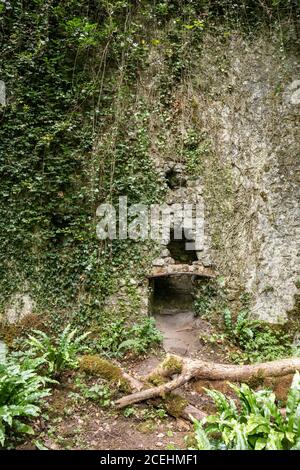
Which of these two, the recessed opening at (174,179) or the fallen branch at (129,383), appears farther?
the recessed opening at (174,179)

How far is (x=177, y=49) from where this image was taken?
8000 millimetres

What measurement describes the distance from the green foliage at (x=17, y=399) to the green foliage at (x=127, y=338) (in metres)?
2.16

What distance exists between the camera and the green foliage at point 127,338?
6.52m

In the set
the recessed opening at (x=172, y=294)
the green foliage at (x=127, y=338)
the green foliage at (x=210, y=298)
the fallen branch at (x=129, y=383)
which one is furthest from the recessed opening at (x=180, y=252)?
the fallen branch at (x=129, y=383)

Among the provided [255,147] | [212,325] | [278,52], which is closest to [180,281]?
[212,325]

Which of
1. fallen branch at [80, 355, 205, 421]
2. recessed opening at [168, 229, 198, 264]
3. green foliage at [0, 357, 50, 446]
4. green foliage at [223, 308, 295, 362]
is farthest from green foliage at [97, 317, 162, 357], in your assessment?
green foliage at [0, 357, 50, 446]

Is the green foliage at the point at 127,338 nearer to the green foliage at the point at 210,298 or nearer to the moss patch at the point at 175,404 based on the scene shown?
the green foliage at the point at 210,298

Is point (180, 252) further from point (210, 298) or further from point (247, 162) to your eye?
point (247, 162)

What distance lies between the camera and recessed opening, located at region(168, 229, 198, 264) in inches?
311

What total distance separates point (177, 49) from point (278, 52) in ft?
7.50

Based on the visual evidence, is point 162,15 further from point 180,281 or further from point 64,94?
point 180,281

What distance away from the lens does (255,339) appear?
6949 mm

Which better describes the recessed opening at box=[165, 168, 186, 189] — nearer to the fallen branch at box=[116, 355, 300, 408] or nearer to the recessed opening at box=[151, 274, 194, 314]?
the recessed opening at box=[151, 274, 194, 314]

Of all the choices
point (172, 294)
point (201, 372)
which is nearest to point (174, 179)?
point (172, 294)
